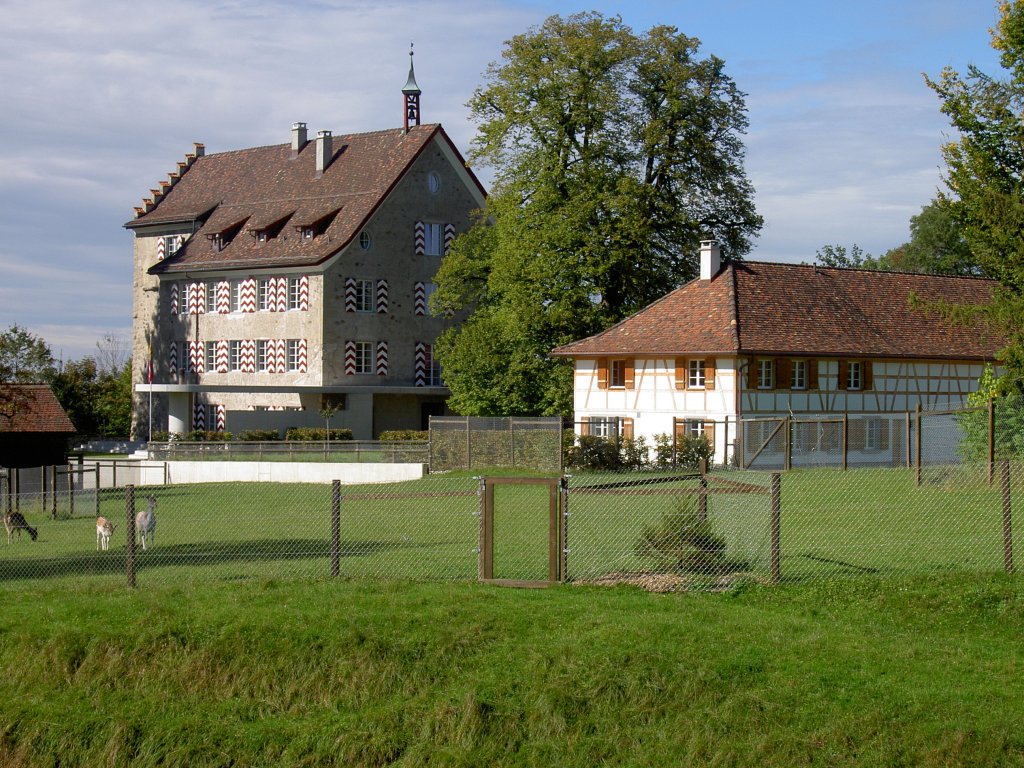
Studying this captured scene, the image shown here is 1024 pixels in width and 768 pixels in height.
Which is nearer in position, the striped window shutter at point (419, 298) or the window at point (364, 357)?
the window at point (364, 357)

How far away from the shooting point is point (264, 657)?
1266 centimetres

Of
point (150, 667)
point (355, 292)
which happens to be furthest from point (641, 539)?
point (355, 292)

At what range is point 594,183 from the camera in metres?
45.6

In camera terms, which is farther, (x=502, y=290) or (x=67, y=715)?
(x=502, y=290)

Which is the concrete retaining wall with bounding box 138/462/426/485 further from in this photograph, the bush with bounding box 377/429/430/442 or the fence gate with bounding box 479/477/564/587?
the fence gate with bounding box 479/477/564/587

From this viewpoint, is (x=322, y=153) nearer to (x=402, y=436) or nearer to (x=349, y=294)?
(x=349, y=294)

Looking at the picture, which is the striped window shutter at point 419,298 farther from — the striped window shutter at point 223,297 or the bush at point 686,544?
the bush at point 686,544

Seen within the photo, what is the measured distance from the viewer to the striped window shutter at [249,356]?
197 feet

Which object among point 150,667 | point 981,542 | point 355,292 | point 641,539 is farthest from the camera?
point 355,292

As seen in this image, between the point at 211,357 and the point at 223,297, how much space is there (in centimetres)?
297

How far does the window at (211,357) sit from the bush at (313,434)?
8.75 meters

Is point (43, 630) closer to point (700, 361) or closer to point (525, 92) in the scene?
point (700, 361)

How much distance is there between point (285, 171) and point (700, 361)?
30.6 meters

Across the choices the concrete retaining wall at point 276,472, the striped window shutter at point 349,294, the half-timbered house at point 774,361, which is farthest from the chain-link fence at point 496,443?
the striped window shutter at point 349,294
